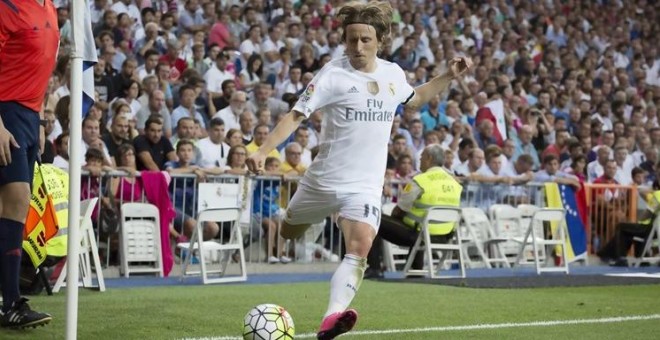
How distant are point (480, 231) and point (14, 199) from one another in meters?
10.9

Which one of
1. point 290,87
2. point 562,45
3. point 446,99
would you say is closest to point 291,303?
point 290,87

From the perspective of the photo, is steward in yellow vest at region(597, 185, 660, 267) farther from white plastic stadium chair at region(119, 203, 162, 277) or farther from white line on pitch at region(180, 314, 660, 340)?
white line on pitch at region(180, 314, 660, 340)

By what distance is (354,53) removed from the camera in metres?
8.20

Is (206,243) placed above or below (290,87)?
below

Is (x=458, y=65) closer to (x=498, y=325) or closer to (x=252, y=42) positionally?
(x=498, y=325)

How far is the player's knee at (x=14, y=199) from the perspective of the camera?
795 cm

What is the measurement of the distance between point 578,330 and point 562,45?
19758 mm

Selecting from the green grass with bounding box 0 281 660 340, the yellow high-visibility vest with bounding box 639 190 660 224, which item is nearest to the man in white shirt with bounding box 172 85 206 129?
the green grass with bounding box 0 281 660 340

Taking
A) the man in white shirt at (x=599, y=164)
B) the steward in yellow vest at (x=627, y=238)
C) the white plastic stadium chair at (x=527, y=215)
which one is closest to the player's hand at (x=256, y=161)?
the white plastic stadium chair at (x=527, y=215)

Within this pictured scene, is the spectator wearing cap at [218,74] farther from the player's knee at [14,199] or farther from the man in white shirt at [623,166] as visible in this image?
the player's knee at [14,199]

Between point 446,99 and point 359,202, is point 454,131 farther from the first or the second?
point 359,202

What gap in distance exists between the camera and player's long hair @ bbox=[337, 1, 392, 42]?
815cm

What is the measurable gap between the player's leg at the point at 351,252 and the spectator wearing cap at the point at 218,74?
1134cm

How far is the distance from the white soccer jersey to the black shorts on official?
1.94 m
